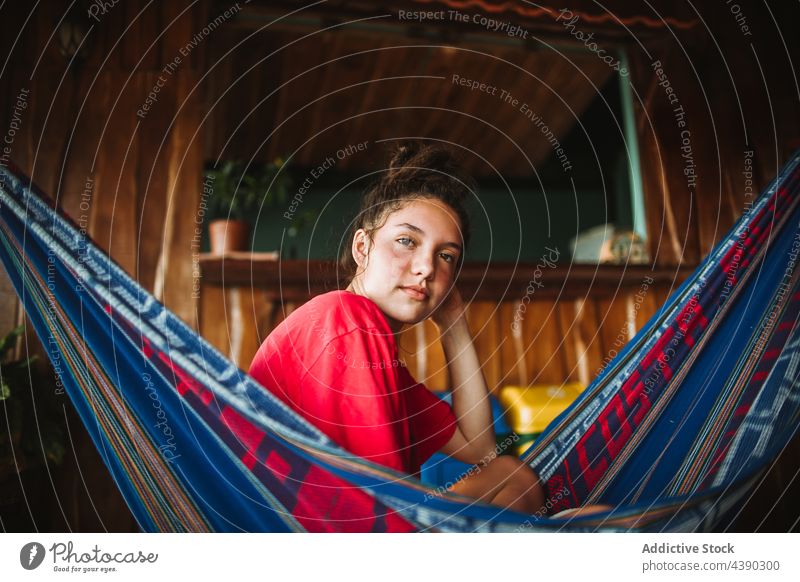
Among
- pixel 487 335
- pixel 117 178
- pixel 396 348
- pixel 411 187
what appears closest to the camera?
Answer: pixel 396 348

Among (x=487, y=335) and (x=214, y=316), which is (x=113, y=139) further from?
(x=487, y=335)

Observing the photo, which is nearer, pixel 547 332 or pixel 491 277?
pixel 491 277

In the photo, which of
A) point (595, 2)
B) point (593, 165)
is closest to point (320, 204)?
point (593, 165)

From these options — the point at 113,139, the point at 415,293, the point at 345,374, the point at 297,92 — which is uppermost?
the point at 297,92

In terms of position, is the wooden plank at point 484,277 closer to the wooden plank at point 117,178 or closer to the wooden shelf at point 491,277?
the wooden shelf at point 491,277

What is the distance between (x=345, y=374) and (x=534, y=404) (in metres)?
1.04

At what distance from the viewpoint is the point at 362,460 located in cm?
90

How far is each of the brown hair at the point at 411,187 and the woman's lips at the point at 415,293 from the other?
123 millimetres

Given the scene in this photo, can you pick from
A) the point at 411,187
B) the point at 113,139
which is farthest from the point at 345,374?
the point at 113,139

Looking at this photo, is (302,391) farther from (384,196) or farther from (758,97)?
(758,97)

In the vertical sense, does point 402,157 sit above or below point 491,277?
above

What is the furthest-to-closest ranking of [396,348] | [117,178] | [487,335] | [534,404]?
[487,335] → [534,404] → [117,178] → [396,348]

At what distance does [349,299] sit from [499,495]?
0.43m

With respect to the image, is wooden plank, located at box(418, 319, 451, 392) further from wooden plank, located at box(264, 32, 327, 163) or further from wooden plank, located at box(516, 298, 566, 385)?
wooden plank, located at box(264, 32, 327, 163)
